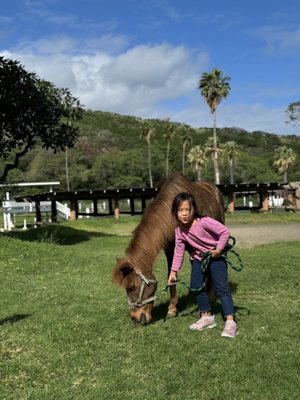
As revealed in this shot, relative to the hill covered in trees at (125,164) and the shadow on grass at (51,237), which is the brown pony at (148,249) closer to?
the shadow on grass at (51,237)

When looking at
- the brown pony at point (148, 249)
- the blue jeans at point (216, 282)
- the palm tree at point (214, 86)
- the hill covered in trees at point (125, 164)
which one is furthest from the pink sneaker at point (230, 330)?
the hill covered in trees at point (125, 164)

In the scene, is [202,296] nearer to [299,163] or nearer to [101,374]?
[101,374]

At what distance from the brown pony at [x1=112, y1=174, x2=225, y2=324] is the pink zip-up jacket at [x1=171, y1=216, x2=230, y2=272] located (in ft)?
0.94

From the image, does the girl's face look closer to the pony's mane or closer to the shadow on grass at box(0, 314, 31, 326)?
the pony's mane

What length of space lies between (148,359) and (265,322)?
185 cm

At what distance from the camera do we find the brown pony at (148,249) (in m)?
5.24

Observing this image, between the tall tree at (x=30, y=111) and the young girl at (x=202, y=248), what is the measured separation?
36.9ft

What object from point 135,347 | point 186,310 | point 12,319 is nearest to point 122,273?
point 135,347

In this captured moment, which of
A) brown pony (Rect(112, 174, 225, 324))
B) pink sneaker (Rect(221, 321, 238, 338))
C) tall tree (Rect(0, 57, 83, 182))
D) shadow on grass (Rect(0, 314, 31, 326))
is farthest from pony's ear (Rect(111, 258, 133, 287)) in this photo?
tall tree (Rect(0, 57, 83, 182))

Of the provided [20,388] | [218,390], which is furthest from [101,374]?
[218,390]

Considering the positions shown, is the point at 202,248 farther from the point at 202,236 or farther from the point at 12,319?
the point at 12,319

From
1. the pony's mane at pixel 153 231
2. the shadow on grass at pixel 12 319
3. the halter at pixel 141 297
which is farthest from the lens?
the shadow on grass at pixel 12 319

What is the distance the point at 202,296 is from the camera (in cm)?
540

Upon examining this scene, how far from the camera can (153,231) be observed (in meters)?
5.57
